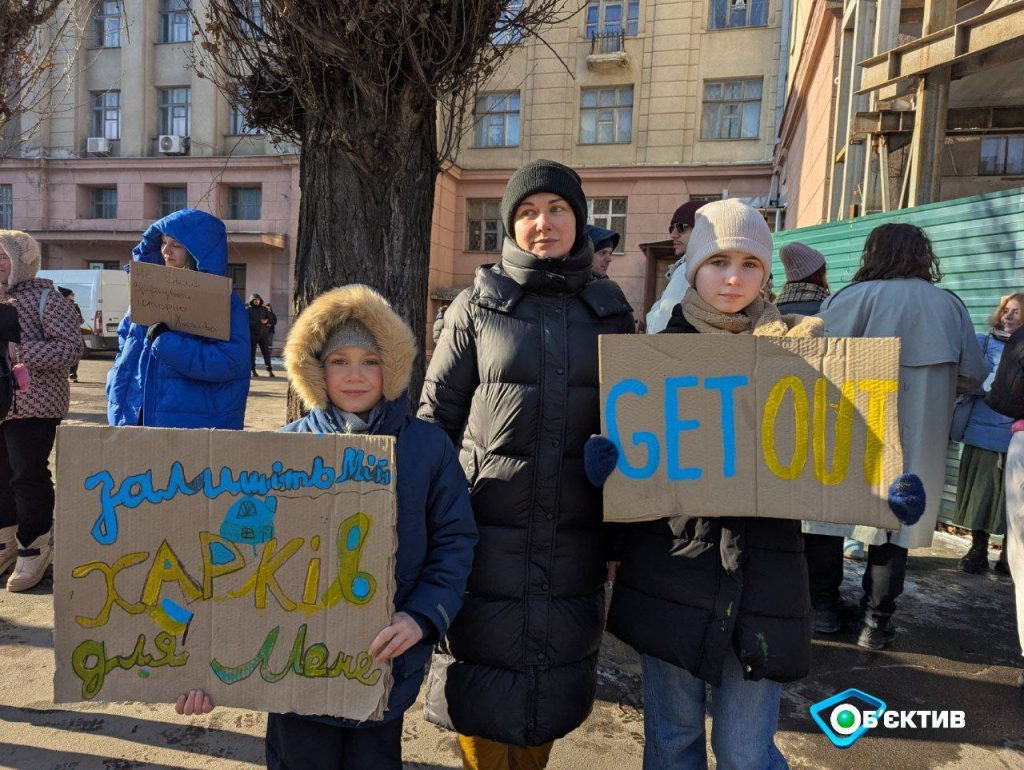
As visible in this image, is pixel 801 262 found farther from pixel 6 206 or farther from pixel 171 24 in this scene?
pixel 6 206

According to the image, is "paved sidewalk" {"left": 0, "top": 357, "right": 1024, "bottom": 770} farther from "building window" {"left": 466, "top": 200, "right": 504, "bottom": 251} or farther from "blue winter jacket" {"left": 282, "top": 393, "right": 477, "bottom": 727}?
"building window" {"left": 466, "top": 200, "right": 504, "bottom": 251}

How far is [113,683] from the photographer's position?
1.61m

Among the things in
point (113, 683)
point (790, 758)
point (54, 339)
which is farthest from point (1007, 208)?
point (54, 339)

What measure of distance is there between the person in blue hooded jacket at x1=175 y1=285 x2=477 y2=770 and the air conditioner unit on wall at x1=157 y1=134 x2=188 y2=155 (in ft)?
75.1

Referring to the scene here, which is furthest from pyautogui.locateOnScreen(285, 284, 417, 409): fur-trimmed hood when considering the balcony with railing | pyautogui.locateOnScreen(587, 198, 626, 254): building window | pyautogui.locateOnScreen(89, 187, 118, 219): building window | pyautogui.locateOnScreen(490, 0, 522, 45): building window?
pyautogui.locateOnScreen(89, 187, 118, 219): building window

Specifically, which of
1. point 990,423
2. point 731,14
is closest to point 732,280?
point 990,423

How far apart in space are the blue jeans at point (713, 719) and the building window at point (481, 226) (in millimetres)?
19982

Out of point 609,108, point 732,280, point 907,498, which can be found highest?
point 609,108

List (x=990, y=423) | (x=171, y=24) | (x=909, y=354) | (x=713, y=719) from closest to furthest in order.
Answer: (x=713, y=719) → (x=909, y=354) → (x=990, y=423) → (x=171, y=24)

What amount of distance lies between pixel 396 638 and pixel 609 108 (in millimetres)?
20418

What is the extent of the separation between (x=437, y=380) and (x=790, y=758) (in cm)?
188

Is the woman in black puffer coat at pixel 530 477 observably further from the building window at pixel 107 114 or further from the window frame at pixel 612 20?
the building window at pixel 107 114

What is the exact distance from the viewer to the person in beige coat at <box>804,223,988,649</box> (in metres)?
3.18

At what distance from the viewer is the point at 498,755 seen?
2023 mm
